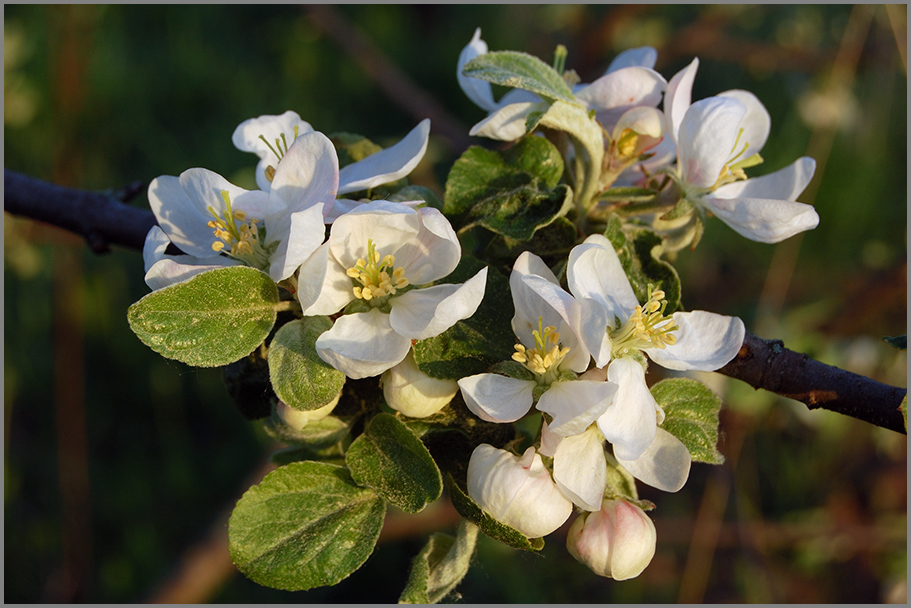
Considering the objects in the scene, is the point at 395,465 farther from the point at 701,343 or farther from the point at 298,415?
the point at 701,343

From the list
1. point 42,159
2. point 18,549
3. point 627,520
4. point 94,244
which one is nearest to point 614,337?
point 627,520

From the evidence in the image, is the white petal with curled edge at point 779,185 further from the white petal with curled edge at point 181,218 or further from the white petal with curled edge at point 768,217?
the white petal with curled edge at point 181,218

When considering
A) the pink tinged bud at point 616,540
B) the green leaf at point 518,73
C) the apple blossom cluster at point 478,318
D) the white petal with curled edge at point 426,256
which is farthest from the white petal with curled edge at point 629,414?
the green leaf at point 518,73

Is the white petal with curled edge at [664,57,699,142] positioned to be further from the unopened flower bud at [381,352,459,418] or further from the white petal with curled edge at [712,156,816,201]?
the unopened flower bud at [381,352,459,418]

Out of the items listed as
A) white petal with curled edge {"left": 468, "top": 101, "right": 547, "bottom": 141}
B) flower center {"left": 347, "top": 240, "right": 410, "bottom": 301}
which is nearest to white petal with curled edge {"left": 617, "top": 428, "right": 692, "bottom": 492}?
flower center {"left": 347, "top": 240, "right": 410, "bottom": 301}

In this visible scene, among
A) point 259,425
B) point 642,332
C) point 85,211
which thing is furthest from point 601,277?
point 259,425
